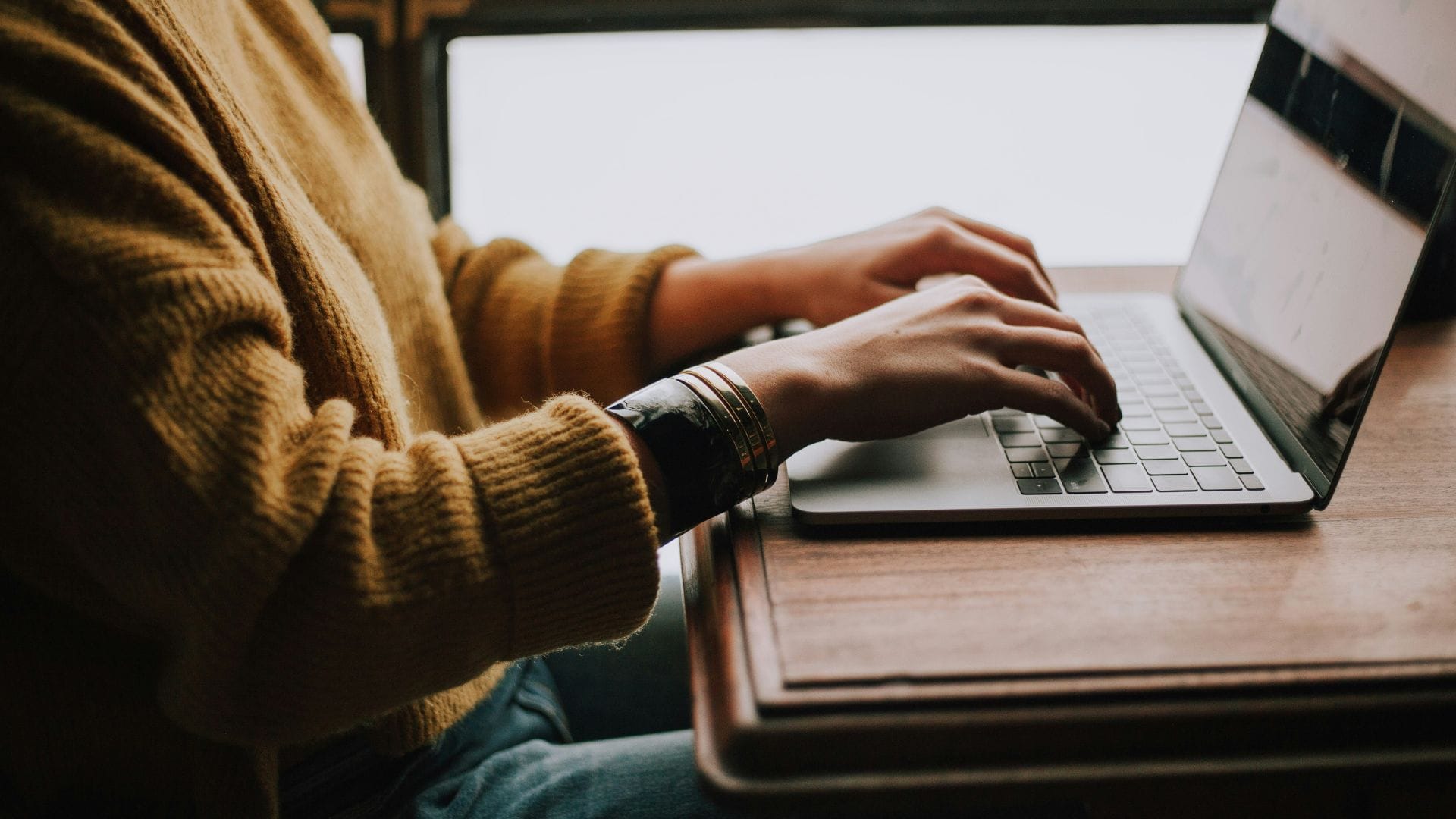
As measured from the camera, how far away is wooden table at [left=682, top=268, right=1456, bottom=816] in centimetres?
45

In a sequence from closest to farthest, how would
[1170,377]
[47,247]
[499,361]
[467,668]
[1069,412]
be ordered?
[47,247] → [467,668] → [1069,412] → [1170,377] → [499,361]

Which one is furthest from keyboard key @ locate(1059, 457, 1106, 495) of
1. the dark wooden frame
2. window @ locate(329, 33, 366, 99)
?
window @ locate(329, 33, 366, 99)

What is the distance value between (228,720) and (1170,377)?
0.70 m

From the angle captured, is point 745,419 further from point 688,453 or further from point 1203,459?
point 1203,459

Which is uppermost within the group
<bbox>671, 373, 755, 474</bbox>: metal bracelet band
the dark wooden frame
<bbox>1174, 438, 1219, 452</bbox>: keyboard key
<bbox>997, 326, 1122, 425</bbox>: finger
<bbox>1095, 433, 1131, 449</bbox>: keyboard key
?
the dark wooden frame

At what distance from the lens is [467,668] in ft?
1.75

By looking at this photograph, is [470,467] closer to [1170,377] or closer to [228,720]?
[228,720]

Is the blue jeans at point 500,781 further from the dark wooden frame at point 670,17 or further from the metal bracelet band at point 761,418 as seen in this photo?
the dark wooden frame at point 670,17

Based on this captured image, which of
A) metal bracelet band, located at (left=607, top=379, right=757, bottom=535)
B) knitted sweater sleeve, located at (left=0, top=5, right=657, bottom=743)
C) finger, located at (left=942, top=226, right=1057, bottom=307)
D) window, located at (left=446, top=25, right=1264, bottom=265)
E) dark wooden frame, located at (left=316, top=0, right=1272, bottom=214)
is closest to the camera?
knitted sweater sleeve, located at (left=0, top=5, right=657, bottom=743)

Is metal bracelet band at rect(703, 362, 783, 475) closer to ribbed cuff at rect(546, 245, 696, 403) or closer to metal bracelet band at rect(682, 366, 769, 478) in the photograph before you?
metal bracelet band at rect(682, 366, 769, 478)

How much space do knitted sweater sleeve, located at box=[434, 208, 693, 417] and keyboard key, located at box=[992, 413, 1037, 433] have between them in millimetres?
324

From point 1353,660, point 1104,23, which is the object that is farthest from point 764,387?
point 1104,23

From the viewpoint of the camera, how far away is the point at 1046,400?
640mm

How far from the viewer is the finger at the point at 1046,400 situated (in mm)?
639
